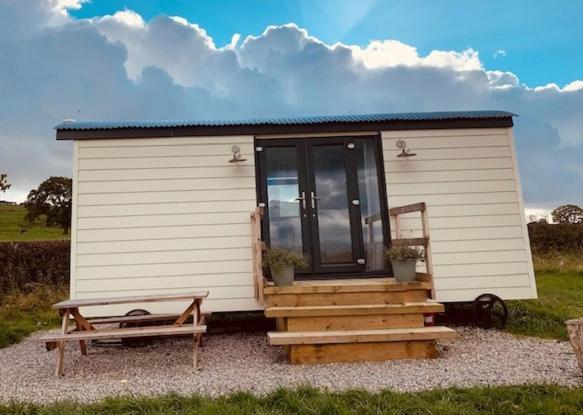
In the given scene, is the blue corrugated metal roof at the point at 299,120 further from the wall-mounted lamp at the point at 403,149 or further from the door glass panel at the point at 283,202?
the door glass panel at the point at 283,202

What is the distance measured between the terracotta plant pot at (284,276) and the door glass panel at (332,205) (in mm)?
880

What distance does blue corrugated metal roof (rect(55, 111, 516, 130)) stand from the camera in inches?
207

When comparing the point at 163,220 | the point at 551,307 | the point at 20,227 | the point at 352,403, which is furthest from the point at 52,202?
the point at 352,403

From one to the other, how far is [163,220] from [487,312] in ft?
14.1

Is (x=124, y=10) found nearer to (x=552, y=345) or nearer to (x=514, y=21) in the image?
(x=514, y=21)

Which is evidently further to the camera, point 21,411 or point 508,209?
point 508,209

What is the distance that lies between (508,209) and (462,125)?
1261mm

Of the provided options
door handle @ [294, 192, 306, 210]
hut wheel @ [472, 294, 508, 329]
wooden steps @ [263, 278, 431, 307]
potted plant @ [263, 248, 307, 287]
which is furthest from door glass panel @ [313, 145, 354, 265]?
hut wheel @ [472, 294, 508, 329]

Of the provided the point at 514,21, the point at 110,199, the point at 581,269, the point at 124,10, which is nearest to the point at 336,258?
the point at 110,199

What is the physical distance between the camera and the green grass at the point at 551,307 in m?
5.08

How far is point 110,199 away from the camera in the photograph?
5.12 metres

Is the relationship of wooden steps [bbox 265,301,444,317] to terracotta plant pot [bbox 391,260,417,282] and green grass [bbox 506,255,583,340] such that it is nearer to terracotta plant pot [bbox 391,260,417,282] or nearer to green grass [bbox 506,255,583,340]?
terracotta plant pot [bbox 391,260,417,282]

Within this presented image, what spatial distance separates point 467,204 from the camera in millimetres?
5336

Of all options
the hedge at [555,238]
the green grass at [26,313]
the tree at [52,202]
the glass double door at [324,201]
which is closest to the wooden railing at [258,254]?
the glass double door at [324,201]
